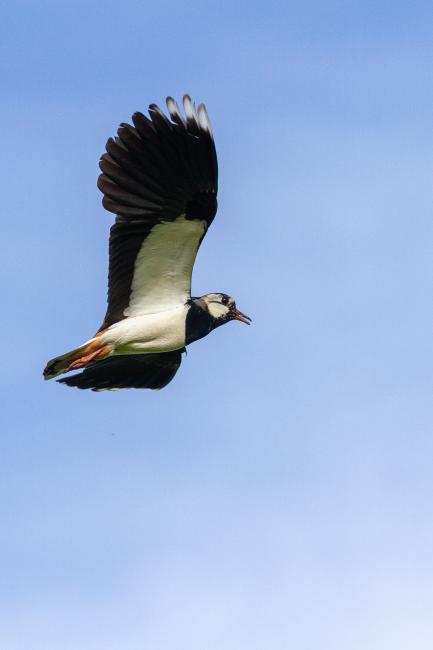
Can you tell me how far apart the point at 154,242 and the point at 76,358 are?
4.76 feet

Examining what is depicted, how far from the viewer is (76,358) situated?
16.2 metres

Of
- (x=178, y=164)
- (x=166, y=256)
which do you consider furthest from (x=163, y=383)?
(x=178, y=164)

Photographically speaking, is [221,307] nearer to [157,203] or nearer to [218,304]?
[218,304]

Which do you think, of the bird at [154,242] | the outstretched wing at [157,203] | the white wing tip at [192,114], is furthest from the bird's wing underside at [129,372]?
the white wing tip at [192,114]

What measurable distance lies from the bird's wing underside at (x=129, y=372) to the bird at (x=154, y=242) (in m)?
0.02

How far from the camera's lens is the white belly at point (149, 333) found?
53.8ft

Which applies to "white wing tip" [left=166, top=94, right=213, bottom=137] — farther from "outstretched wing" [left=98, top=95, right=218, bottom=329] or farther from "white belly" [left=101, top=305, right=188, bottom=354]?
"white belly" [left=101, top=305, right=188, bottom=354]

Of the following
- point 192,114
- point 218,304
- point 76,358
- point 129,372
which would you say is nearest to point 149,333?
point 76,358

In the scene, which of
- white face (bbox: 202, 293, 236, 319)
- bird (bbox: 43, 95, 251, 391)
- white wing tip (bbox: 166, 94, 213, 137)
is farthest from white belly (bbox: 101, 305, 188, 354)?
white wing tip (bbox: 166, 94, 213, 137)

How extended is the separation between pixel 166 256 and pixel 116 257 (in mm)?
537

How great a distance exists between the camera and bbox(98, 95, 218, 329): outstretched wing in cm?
1538

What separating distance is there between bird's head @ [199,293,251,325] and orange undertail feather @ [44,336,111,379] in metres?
1.37

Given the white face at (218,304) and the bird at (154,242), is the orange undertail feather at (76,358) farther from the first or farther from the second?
the white face at (218,304)

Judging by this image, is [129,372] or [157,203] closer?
[157,203]
